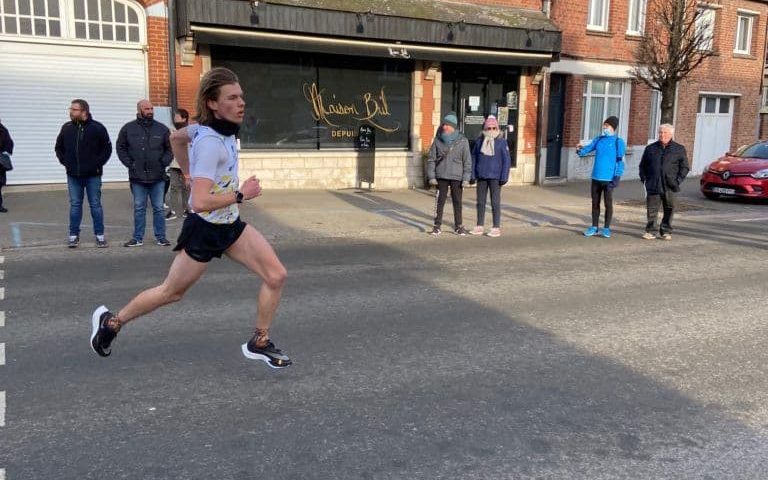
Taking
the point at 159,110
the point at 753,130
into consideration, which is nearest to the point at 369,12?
the point at 159,110

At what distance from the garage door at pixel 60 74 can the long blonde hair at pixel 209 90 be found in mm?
10516

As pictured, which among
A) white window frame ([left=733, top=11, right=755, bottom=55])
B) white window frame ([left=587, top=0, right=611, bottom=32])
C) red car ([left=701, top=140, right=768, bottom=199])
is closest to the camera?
red car ([left=701, top=140, right=768, bottom=199])

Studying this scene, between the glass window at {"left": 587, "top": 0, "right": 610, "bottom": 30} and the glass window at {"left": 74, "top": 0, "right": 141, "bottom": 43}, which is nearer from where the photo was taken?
the glass window at {"left": 74, "top": 0, "right": 141, "bottom": 43}

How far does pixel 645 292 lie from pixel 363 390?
13.1 ft

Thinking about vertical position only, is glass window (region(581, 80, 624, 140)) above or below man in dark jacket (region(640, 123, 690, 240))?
above

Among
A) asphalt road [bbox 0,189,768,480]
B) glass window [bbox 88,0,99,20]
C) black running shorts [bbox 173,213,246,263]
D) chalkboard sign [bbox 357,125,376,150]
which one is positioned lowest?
asphalt road [bbox 0,189,768,480]

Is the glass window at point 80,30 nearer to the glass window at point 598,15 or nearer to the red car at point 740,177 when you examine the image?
the glass window at point 598,15

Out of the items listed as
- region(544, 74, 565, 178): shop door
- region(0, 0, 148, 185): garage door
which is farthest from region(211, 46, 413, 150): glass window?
region(544, 74, 565, 178): shop door

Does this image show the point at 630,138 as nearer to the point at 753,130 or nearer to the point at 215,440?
the point at 753,130

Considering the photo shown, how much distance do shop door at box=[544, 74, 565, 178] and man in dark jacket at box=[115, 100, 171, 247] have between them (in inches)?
480

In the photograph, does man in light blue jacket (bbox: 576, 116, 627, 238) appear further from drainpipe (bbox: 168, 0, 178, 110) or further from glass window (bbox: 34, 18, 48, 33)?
glass window (bbox: 34, 18, 48, 33)

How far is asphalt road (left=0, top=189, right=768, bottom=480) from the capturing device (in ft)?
11.3

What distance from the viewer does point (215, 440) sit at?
3592mm

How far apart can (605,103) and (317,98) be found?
8.92m
